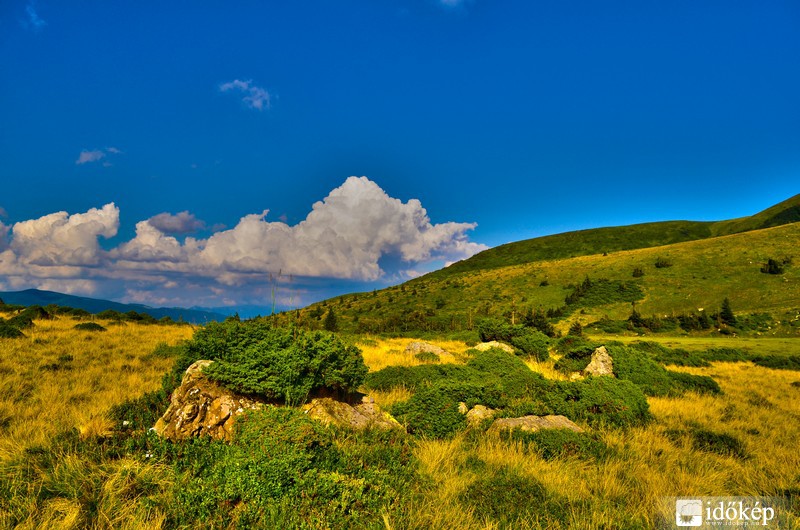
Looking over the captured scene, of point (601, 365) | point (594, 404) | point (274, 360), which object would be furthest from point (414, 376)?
point (601, 365)

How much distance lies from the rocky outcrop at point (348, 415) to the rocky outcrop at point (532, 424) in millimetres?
1984

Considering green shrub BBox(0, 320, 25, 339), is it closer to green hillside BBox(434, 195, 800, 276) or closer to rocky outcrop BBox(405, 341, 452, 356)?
rocky outcrop BBox(405, 341, 452, 356)

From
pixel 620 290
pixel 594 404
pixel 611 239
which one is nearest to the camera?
pixel 594 404

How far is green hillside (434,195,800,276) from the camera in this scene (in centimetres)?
10225

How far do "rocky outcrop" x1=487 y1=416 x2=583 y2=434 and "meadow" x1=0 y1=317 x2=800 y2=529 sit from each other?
0.41 m

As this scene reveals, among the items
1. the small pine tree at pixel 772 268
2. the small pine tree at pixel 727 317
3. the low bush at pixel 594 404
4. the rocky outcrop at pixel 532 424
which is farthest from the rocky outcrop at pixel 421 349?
the small pine tree at pixel 772 268

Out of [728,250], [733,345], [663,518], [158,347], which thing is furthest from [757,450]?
[728,250]

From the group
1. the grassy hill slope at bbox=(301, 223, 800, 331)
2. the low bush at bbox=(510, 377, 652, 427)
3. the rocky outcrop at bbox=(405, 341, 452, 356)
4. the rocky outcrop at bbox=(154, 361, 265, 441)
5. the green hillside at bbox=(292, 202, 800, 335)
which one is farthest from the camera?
the grassy hill slope at bbox=(301, 223, 800, 331)

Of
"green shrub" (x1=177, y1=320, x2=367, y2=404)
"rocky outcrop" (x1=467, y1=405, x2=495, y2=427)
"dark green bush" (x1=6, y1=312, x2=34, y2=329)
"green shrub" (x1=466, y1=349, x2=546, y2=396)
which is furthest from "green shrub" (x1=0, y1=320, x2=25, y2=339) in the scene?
"green shrub" (x1=466, y1=349, x2=546, y2=396)

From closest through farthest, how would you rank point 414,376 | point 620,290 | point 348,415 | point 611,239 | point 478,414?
1. point 348,415
2. point 478,414
3. point 414,376
4. point 620,290
5. point 611,239

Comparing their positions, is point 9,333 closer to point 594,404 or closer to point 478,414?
point 478,414

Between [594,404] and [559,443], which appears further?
[594,404]

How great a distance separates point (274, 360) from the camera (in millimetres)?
6043

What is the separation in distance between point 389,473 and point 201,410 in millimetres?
3031
